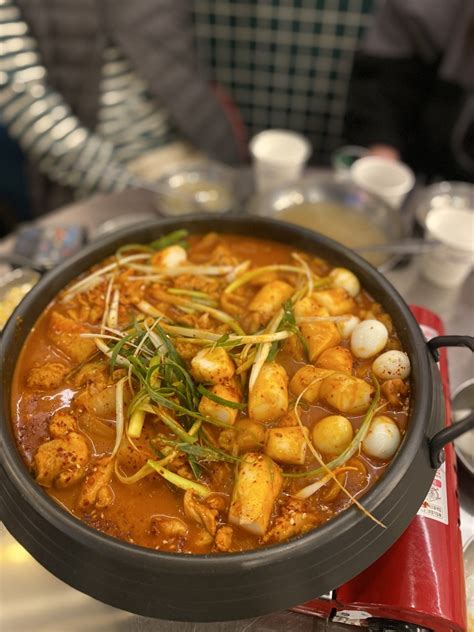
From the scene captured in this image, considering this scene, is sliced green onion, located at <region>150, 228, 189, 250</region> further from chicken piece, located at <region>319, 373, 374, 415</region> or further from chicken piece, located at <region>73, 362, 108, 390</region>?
chicken piece, located at <region>319, 373, 374, 415</region>

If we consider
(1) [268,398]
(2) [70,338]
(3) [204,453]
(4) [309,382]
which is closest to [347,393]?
(4) [309,382]

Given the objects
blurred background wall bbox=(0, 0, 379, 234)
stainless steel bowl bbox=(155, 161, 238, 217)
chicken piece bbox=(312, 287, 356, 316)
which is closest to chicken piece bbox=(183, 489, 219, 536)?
chicken piece bbox=(312, 287, 356, 316)

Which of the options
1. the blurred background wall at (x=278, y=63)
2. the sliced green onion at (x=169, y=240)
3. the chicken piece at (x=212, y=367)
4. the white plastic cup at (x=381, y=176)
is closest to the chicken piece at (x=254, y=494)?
the chicken piece at (x=212, y=367)

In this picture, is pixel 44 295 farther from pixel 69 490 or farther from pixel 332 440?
pixel 332 440

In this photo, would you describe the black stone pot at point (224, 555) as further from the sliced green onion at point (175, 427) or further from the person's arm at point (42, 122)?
the person's arm at point (42, 122)

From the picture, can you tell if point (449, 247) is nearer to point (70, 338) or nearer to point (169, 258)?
point (169, 258)
